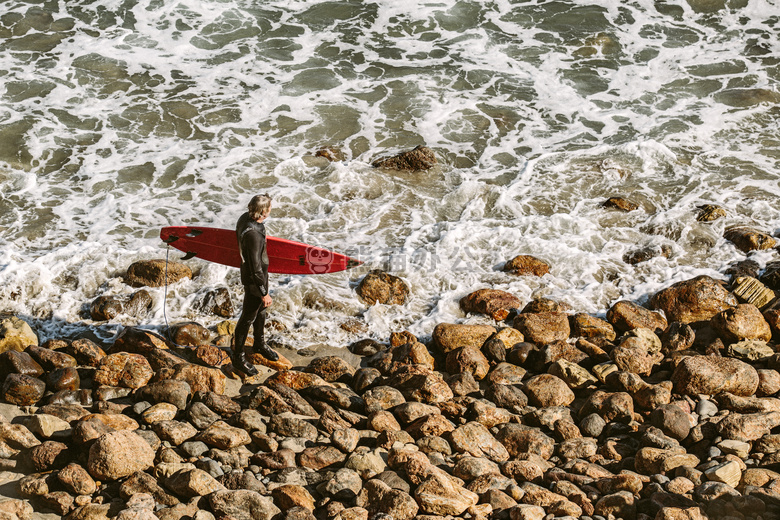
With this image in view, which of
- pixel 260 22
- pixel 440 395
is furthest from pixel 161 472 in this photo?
pixel 260 22

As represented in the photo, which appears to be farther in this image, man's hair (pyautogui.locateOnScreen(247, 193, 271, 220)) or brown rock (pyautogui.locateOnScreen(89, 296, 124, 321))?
Answer: brown rock (pyautogui.locateOnScreen(89, 296, 124, 321))

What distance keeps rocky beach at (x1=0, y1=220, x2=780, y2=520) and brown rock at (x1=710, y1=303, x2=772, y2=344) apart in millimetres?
20

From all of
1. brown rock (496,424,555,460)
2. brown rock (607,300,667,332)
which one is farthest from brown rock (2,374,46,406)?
brown rock (607,300,667,332)

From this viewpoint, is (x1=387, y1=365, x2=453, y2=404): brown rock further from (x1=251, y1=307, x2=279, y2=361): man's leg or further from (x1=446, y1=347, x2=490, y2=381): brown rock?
(x1=251, y1=307, x2=279, y2=361): man's leg

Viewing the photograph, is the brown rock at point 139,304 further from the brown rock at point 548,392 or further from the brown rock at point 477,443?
the brown rock at point 548,392

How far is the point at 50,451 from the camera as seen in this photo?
15.2ft

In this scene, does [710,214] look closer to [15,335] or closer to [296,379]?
[296,379]

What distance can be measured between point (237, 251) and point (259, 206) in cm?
191

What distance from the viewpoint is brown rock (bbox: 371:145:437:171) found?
10.5 meters

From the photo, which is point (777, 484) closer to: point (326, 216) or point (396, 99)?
point (326, 216)

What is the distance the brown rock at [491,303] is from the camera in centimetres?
752

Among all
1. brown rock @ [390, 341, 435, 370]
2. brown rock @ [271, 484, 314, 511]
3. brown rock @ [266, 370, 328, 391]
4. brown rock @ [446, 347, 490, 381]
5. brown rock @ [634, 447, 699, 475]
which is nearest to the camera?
brown rock @ [271, 484, 314, 511]

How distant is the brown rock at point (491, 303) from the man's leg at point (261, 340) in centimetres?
227

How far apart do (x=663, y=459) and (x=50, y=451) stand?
4149 mm
